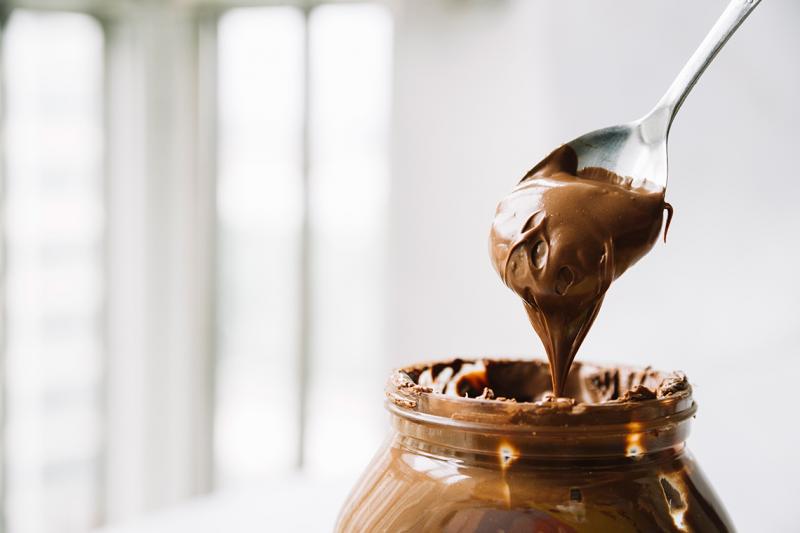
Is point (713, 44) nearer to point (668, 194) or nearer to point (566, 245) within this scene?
point (566, 245)

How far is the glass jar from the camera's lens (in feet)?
1.98

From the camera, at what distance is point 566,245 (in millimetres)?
702

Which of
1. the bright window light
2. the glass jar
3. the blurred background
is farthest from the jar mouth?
the bright window light

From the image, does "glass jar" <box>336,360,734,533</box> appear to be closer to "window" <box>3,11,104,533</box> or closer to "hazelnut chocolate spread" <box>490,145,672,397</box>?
"hazelnut chocolate spread" <box>490,145,672,397</box>

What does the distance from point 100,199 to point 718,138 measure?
8.04ft

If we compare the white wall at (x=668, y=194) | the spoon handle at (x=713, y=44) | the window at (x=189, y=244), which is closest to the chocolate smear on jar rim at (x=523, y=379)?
the spoon handle at (x=713, y=44)

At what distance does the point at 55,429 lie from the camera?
3.13 metres

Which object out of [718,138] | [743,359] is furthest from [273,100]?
[743,359]

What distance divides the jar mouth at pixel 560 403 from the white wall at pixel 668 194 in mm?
689

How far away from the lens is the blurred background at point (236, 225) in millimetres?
2598

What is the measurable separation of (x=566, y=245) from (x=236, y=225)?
2.84 m

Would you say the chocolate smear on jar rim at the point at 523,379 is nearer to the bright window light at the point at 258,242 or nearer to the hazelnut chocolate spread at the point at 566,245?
the hazelnut chocolate spread at the point at 566,245

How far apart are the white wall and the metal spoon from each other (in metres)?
0.80

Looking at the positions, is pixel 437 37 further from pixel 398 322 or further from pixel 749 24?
pixel 749 24
